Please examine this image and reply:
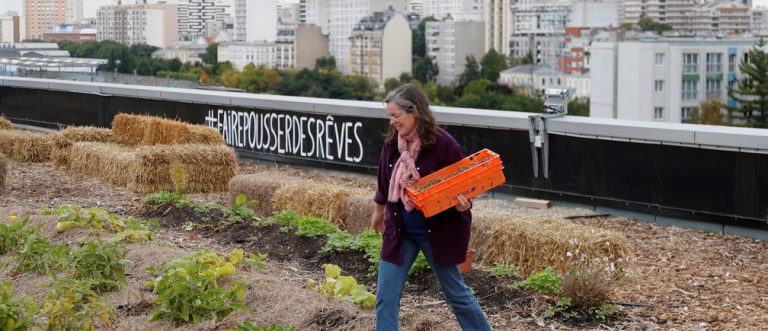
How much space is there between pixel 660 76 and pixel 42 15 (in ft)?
273

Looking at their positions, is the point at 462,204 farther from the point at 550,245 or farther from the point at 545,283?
the point at 550,245

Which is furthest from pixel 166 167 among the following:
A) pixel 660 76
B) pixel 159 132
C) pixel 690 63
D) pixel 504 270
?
pixel 690 63

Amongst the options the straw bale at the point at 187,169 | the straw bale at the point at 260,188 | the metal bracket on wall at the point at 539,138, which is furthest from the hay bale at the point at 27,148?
the metal bracket on wall at the point at 539,138

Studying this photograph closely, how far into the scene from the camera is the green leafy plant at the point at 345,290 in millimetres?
7809

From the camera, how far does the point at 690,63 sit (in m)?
156

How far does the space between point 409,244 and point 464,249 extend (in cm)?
28

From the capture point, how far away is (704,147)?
12.2m

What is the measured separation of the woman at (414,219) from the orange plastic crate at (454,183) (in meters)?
0.06

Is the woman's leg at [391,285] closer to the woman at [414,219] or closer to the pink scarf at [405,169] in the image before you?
the woman at [414,219]

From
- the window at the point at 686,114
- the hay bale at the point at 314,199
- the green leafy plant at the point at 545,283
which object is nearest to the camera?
the green leafy plant at the point at 545,283

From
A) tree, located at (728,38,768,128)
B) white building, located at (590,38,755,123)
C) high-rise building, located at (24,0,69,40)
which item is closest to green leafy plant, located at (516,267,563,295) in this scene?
tree, located at (728,38,768,128)

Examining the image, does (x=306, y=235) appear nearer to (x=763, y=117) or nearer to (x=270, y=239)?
(x=270, y=239)

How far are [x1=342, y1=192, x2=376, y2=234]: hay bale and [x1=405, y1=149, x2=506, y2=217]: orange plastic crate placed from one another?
170 inches

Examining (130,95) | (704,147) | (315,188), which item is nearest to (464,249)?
(315,188)
